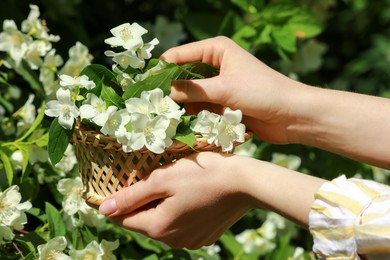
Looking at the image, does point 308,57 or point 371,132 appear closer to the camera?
point 371,132

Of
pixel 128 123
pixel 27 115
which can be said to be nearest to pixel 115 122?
pixel 128 123

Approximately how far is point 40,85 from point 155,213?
0.67 metres

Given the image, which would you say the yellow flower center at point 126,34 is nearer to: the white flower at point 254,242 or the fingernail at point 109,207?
the fingernail at point 109,207

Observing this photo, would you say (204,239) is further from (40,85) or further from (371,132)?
(40,85)

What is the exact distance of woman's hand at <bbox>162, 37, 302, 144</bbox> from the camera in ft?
5.09

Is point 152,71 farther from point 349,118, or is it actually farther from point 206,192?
point 349,118

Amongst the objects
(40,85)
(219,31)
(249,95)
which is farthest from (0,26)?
(249,95)

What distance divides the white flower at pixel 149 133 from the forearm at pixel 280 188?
167mm

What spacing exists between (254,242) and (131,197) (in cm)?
94

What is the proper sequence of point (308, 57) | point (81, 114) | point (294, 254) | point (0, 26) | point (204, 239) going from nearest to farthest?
point (81, 114) → point (204, 239) → point (294, 254) → point (0, 26) → point (308, 57)

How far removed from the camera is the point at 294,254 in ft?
7.37

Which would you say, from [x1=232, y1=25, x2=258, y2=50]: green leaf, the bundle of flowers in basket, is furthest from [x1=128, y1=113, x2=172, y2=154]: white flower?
[x1=232, y1=25, x2=258, y2=50]: green leaf

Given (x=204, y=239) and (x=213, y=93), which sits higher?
(x=213, y=93)

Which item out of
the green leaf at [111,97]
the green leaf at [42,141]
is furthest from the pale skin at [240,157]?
the green leaf at [42,141]
